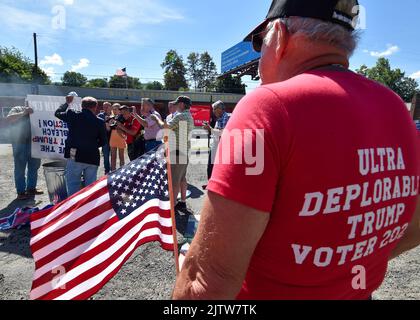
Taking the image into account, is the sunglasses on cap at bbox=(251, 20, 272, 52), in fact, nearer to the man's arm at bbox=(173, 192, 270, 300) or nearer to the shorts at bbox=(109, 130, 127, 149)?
the man's arm at bbox=(173, 192, 270, 300)

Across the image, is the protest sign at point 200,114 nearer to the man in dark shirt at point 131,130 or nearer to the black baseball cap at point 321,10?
the man in dark shirt at point 131,130

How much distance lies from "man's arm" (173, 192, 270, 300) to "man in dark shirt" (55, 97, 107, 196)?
15.6 ft

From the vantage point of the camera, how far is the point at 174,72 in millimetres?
72938

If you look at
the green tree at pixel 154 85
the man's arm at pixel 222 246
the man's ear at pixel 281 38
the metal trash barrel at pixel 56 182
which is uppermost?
the green tree at pixel 154 85

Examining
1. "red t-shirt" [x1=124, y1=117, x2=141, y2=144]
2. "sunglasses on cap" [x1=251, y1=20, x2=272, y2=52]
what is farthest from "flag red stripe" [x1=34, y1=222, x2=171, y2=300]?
"red t-shirt" [x1=124, y1=117, x2=141, y2=144]

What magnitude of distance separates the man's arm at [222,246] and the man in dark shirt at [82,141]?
15.6 feet

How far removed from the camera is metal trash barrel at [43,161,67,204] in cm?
554

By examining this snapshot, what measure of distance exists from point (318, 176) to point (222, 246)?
0.32m

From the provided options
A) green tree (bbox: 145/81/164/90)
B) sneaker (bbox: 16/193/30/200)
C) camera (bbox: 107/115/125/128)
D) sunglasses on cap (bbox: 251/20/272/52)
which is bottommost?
sneaker (bbox: 16/193/30/200)

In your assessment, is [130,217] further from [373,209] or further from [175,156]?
[175,156]

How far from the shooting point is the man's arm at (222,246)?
0.81m

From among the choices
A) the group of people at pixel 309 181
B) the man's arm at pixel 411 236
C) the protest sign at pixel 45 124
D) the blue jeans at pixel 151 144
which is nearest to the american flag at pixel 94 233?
the group of people at pixel 309 181

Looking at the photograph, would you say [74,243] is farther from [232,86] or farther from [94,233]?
[232,86]
